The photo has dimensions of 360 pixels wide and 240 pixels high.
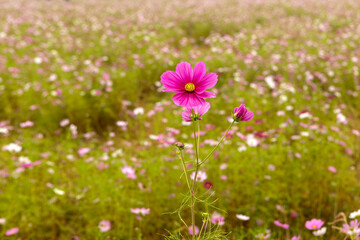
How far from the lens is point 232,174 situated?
246 centimetres

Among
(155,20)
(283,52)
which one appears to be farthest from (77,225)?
(155,20)

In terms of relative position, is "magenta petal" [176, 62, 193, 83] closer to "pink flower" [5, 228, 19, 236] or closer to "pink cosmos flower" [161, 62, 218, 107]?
"pink cosmos flower" [161, 62, 218, 107]

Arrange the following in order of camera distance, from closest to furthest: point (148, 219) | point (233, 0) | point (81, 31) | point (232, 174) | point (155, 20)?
1. point (148, 219)
2. point (232, 174)
3. point (81, 31)
4. point (155, 20)
5. point (233, 0)

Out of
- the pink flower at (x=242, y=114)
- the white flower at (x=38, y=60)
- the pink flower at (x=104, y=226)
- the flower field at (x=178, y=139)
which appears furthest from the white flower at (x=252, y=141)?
the white flower at (x=38, y=60)

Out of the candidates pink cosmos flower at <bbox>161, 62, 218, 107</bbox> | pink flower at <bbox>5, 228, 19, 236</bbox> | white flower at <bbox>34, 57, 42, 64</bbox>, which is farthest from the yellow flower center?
white flower at <bbox>34, 57, 42, 64</bbox>

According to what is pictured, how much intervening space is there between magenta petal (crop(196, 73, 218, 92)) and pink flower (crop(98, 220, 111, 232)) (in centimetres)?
134

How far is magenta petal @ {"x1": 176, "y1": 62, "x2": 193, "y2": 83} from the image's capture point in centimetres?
91

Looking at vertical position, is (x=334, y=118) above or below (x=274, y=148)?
above

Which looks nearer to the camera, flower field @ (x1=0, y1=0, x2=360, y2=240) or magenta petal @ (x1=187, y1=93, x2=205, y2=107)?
magenta petal @ (x1=187, y1=93, x2=205, y2=107)

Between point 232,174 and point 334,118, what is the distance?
162cm

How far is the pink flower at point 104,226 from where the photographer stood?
191cm

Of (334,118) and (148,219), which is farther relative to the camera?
(334,118)

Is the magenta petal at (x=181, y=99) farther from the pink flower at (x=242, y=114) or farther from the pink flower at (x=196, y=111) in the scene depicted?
the pink flower at (x=242, y=114)

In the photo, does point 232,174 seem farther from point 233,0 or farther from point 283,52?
point 233,0
